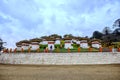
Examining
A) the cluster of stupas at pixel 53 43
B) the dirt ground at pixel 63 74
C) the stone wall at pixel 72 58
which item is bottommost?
the dirt ground at pixel 63 74

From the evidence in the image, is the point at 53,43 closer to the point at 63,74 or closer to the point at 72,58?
the point at 72,58

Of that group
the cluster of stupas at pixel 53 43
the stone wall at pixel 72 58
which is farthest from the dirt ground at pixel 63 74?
the cluster of stupas at pixel 53 43

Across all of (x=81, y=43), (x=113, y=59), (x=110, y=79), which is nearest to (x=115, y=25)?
(x=81, y=43)

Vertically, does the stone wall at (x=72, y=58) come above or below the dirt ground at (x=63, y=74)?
above

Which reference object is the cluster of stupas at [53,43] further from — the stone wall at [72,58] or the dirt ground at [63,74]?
the dirt ground at [63,74]

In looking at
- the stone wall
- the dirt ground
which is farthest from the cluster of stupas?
the dirt ground

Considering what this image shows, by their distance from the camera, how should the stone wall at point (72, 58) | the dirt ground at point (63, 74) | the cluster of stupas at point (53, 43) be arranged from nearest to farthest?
the dirt ground at point (63, 74) < the stone wall at point (72, 58) < the cluster of stupas at point (53, 43)

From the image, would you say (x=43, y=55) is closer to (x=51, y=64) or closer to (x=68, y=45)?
(x=51, y=64)

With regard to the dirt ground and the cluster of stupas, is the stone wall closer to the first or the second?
the cluster of stupas

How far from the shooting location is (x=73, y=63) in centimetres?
1822

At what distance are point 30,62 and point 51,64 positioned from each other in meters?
1.70

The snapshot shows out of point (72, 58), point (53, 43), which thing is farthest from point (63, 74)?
point (53, 43)

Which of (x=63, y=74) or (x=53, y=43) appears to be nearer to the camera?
(x=63, y=74)

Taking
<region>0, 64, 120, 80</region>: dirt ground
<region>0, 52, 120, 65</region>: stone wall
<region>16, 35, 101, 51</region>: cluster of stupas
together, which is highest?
<region>16, 35, 101, 51</region>: cluster of stupas
